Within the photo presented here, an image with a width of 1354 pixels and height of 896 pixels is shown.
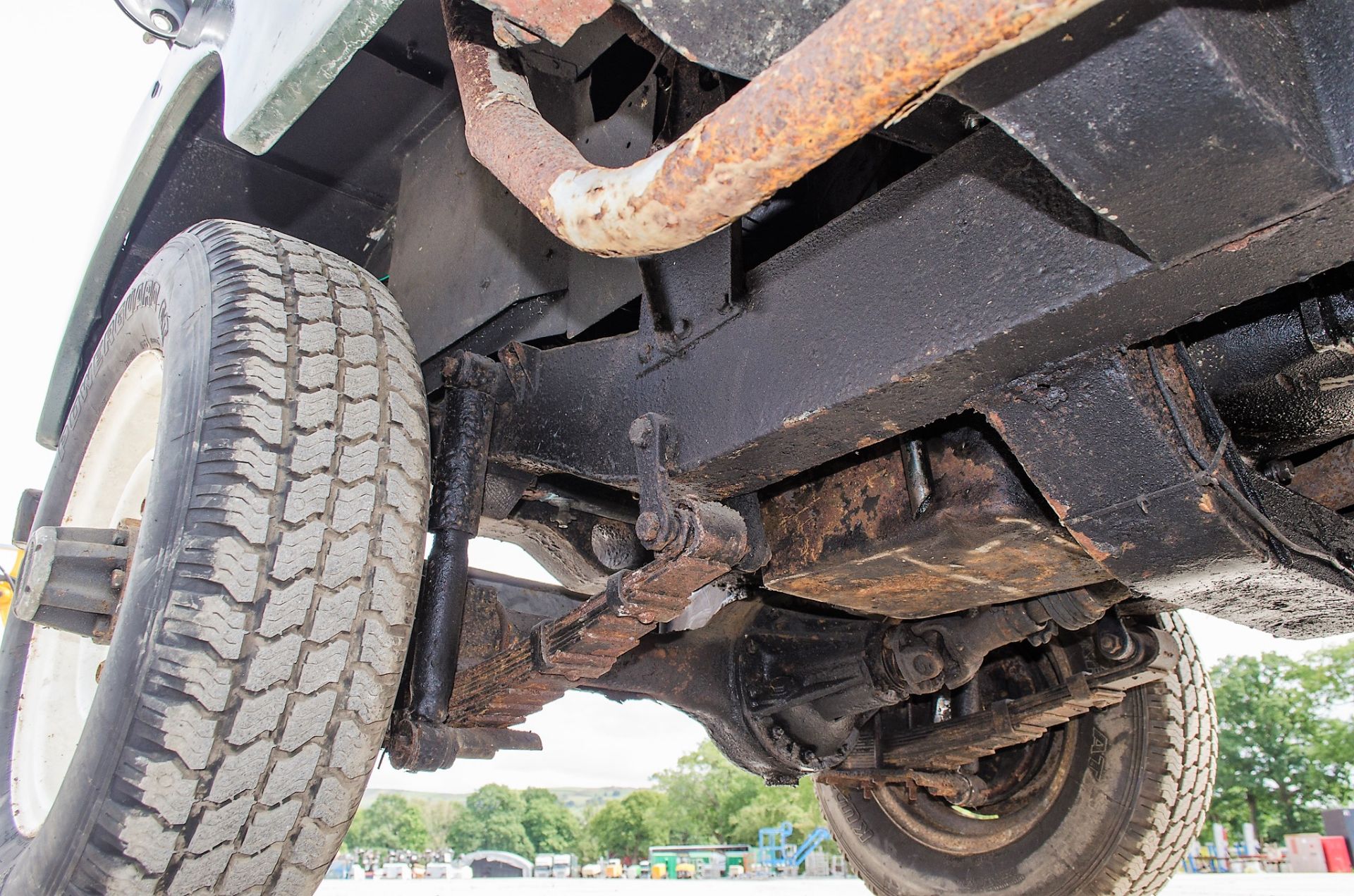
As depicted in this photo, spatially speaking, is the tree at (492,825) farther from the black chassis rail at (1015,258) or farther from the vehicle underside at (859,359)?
the black chassis rail at (1015,258)

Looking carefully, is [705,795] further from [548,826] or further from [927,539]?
[927,539]

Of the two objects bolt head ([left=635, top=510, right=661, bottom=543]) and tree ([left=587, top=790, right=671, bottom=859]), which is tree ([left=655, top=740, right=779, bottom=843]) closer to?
tree ([left=587, top=790, right=671, bottom=859])

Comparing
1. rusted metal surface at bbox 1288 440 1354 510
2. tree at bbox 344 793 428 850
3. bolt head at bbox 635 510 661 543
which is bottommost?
tree at bbox 344 793 428 850

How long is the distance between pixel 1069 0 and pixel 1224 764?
1522 inches

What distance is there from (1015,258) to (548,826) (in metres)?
55.6

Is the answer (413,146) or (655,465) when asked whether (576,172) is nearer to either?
(655,465)

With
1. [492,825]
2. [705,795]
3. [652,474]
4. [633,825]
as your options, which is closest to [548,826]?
[492,825]

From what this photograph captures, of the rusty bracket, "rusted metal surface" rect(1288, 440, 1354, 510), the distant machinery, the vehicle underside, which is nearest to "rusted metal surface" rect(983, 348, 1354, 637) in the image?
the vehicle underside

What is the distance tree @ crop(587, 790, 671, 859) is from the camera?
4297cm

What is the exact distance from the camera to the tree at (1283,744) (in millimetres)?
30062

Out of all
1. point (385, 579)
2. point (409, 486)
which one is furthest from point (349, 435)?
point (385, 579)

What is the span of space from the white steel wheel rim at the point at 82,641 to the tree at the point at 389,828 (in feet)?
167

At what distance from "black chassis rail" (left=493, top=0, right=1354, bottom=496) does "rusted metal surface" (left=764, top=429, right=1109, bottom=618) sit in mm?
221

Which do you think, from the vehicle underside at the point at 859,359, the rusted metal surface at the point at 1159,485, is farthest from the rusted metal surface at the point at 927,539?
the rusted metal surface at the point at 1159,485
